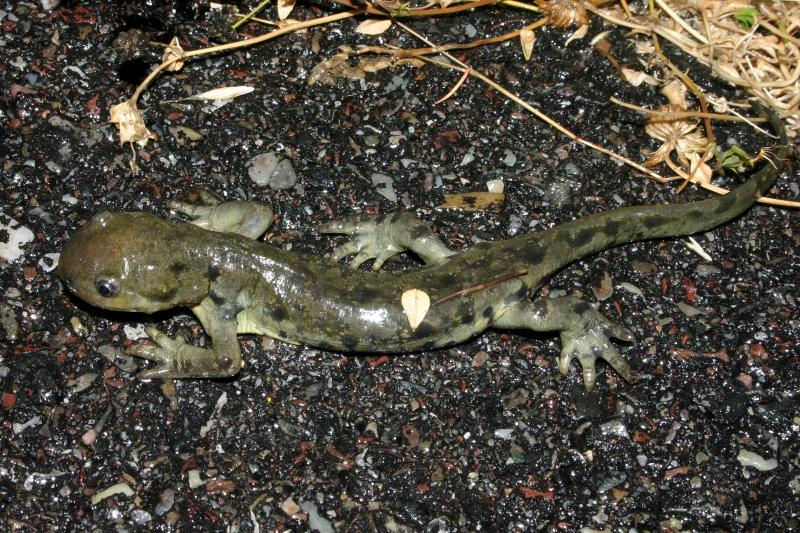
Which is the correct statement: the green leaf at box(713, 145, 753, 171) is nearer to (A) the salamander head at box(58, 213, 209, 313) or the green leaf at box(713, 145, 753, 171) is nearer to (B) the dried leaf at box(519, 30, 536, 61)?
(B) the dried leaf at box(519, 30, 536, 61)

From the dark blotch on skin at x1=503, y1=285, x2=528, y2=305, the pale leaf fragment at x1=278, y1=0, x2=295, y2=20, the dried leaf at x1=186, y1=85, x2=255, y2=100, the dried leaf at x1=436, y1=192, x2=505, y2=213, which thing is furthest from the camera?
→ the pale leaf fragment at x1=278, y1=0, x2=295, y2=20

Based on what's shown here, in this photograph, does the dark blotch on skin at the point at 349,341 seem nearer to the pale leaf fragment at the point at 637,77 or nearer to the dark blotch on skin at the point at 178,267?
the dark blotch on skin at the point at 178,267

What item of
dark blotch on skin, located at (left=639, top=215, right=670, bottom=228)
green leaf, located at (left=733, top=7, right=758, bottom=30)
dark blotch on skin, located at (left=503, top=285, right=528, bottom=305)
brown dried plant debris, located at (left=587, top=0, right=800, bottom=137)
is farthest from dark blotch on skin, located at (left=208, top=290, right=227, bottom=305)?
green leaf, located at (left=733, top=7, right=758, bottom=30)

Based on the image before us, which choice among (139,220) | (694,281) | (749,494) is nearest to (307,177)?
(139,220)

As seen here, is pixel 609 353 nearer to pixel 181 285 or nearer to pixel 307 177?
pixel 307 177

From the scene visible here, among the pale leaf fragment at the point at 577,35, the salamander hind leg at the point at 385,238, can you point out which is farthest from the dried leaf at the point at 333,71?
the pale leaf fragment at the point at 577,35

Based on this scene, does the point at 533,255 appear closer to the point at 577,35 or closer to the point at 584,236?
the point at 584,236
